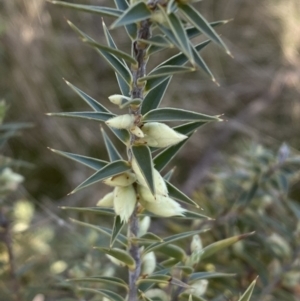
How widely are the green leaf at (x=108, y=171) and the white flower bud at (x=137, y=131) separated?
42mm

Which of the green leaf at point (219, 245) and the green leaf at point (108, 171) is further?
the green leaf at point (219, 245)

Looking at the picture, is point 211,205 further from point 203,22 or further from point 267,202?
point 203,22

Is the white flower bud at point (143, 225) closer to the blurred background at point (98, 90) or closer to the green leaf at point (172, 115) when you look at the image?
the green leaf at point (172, 115)

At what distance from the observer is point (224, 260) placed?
0.92 m

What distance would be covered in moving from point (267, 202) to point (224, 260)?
157 mm

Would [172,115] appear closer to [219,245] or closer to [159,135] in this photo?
[159,135]

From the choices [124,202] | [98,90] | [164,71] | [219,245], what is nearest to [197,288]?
[219,245]

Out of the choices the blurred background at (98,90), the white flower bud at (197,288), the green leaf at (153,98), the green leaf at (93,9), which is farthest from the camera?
the blurred background at (98,90)

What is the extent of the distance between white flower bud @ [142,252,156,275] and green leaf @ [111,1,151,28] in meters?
0.30

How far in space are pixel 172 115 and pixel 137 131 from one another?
0.12 ft

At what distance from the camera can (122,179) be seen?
1.46 ft

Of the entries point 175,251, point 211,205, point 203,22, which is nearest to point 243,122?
point 211,205

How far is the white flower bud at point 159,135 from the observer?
413 millimetres

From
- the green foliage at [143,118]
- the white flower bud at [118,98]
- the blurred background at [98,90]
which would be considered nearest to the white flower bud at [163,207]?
the green foliage at [143,118]
